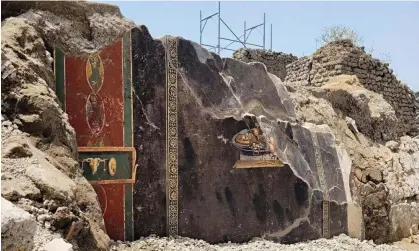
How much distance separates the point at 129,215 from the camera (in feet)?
13.5

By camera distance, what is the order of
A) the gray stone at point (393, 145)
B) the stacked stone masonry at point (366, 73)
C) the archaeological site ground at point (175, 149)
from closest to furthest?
the archaeological site ground at point (175, 149) → the gray stone at point (393, 145) → the stacked stone masonry at point (366, 73)

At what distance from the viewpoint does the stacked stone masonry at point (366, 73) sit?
270 inches

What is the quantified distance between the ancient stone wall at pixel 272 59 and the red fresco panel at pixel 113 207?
5282 mm

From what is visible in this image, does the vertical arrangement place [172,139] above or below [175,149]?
above

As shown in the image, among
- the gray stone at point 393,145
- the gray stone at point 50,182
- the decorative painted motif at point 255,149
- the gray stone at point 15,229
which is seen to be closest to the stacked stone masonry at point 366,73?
the gray stone at point 393,145

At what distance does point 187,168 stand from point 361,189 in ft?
8.45

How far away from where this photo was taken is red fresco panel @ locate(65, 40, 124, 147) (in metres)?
3.94

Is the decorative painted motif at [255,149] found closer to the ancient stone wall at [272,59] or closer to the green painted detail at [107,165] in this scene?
the green painted detail at [107,165]

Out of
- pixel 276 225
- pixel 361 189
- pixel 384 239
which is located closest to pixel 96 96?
pixel 276 225

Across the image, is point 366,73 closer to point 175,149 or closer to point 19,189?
point 175,149

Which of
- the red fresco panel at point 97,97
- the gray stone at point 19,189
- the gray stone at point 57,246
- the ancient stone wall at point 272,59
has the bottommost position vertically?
the gray stone at point 57,246

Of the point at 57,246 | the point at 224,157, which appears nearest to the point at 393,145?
the point at 224,157

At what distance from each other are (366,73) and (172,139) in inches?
155

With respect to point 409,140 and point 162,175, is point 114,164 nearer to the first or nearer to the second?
point 162,175
